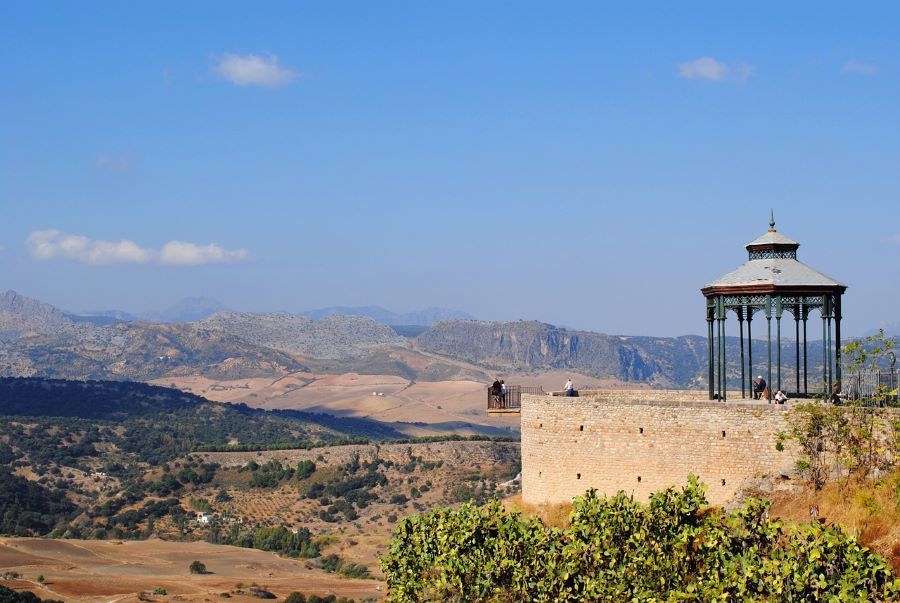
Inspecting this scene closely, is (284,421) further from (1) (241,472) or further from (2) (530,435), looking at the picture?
(2) (530,435)

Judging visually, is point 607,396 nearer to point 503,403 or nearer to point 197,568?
point 503,403

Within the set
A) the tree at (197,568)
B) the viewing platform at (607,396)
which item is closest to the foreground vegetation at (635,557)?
the viewing platform at (607,396)

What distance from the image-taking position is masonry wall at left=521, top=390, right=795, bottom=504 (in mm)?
23312

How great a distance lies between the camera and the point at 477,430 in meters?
165

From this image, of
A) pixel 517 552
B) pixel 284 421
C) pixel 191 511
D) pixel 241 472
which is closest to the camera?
pixel 517 552

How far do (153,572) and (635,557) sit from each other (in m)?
45.8

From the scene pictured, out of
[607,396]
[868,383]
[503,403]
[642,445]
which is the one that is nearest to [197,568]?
[503,403]

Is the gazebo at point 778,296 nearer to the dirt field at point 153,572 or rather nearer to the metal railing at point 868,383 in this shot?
the metal railing at point 868,383

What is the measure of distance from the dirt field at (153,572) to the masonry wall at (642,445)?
91.0 ft

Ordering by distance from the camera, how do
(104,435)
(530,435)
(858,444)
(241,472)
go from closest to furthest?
1. (858,444)
2. (530,435)
3. (241,472)
4. (104,435)

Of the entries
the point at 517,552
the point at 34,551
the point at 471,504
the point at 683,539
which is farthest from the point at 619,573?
the point at 34,551

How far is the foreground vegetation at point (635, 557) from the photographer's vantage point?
16703mm

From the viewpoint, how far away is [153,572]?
194 ft

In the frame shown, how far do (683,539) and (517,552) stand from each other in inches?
139
